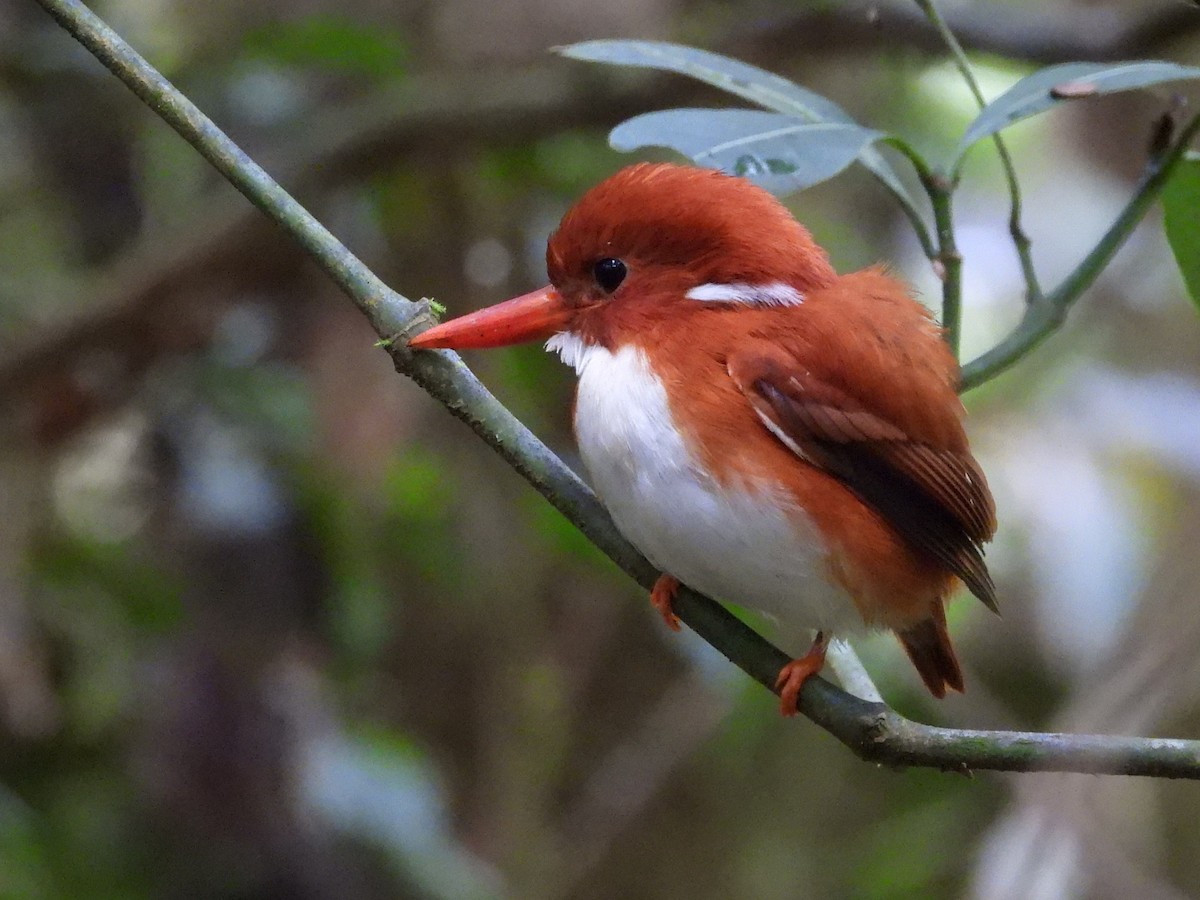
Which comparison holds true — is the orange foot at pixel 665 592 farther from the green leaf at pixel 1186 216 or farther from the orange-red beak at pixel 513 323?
the green leaf at pixel 1186 216

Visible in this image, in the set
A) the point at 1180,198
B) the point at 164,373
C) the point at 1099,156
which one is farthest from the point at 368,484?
the point at 1099,156

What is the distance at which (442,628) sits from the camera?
301 cm

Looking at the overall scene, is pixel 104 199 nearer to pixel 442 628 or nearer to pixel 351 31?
pixel 351 31

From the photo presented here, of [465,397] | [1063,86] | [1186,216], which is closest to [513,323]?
[465,397]

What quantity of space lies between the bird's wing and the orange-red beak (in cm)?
22

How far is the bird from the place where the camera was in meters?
1.20

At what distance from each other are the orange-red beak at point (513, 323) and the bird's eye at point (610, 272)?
0.05 metres

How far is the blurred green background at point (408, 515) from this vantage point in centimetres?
221

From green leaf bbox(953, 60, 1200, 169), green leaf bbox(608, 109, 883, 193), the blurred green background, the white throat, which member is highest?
green leaf bbox(608, 109, 883, 193)

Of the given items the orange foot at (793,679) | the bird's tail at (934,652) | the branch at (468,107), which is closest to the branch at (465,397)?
the orange foot at (793,679)

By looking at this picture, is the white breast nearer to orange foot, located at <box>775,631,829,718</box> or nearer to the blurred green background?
orange foot, located at <box>775,631,829,718</box>

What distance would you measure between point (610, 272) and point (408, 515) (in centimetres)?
132

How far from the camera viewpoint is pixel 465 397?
1132 millimetres

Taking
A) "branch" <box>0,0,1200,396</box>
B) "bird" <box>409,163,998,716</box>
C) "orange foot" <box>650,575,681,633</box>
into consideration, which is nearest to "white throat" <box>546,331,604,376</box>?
"bird" <box>409,163,998,716</box>
